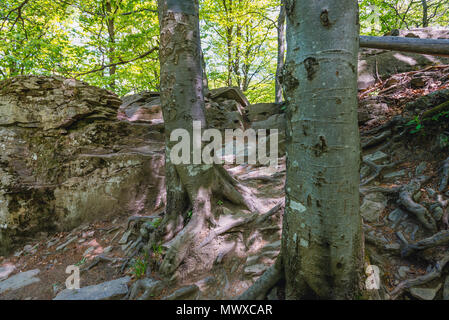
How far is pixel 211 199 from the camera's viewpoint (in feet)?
11.0

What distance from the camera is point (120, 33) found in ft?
42.7

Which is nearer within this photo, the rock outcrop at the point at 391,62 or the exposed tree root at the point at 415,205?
the exposed tree root at the point at 415,205

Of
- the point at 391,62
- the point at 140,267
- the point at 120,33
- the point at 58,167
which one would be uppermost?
the point at 120,33

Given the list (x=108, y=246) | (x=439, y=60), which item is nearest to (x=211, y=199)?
(x=108, y=246)

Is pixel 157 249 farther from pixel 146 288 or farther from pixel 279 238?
pixel 279 238

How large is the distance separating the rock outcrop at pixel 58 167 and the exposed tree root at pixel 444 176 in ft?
15.2

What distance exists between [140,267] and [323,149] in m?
2.83

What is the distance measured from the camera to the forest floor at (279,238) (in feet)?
7.09

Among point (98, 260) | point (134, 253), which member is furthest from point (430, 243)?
point (98, 260)

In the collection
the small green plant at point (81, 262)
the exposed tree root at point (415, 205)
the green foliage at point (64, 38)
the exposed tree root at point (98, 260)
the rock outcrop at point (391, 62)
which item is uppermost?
the green foliage at point (64, 38)

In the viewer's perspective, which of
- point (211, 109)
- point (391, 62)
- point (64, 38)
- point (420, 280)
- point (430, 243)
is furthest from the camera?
point (64, 38)

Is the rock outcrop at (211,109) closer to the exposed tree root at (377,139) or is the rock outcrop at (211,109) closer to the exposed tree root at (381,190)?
the exposed tree root at (377,139)

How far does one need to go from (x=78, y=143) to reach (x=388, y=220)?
6155 mm

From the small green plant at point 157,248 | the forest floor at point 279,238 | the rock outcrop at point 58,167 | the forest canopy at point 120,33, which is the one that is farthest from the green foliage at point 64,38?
the small green plant at point 157,248
